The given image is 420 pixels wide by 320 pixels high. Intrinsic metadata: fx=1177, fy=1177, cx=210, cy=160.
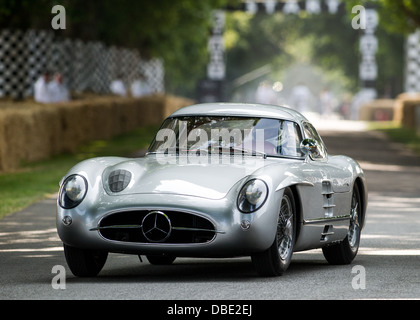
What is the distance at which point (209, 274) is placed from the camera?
9.76 m

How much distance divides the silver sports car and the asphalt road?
25cm

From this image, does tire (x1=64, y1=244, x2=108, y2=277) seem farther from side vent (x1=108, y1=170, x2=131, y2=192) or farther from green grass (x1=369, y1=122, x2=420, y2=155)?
green grass (x1=369, y1=122, x2=420, y2=155)

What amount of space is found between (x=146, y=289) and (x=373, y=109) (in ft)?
167

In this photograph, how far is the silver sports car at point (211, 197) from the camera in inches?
353

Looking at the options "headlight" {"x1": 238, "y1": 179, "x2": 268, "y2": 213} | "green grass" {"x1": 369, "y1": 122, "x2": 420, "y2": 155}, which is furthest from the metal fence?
"headlight" {"x1": 238, "y1": 179, "x2": 268, "y2": 213}

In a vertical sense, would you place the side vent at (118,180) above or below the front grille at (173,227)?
above

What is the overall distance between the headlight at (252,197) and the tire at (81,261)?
51.8 inches

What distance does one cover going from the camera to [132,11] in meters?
42.4

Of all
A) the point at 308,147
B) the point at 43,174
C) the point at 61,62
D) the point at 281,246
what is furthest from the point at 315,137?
the point at 61,62

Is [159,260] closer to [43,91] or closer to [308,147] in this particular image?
[308,147]

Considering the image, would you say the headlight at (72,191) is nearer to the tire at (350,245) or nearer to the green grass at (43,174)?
the tire at (350,245)

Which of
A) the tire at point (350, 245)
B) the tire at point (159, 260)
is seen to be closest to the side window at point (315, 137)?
the tire at point (350, 245)


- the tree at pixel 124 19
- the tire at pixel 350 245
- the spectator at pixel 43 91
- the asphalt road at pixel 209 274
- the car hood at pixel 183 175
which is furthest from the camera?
the tree at pixel 124 19

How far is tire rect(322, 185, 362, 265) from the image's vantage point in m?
10.7
